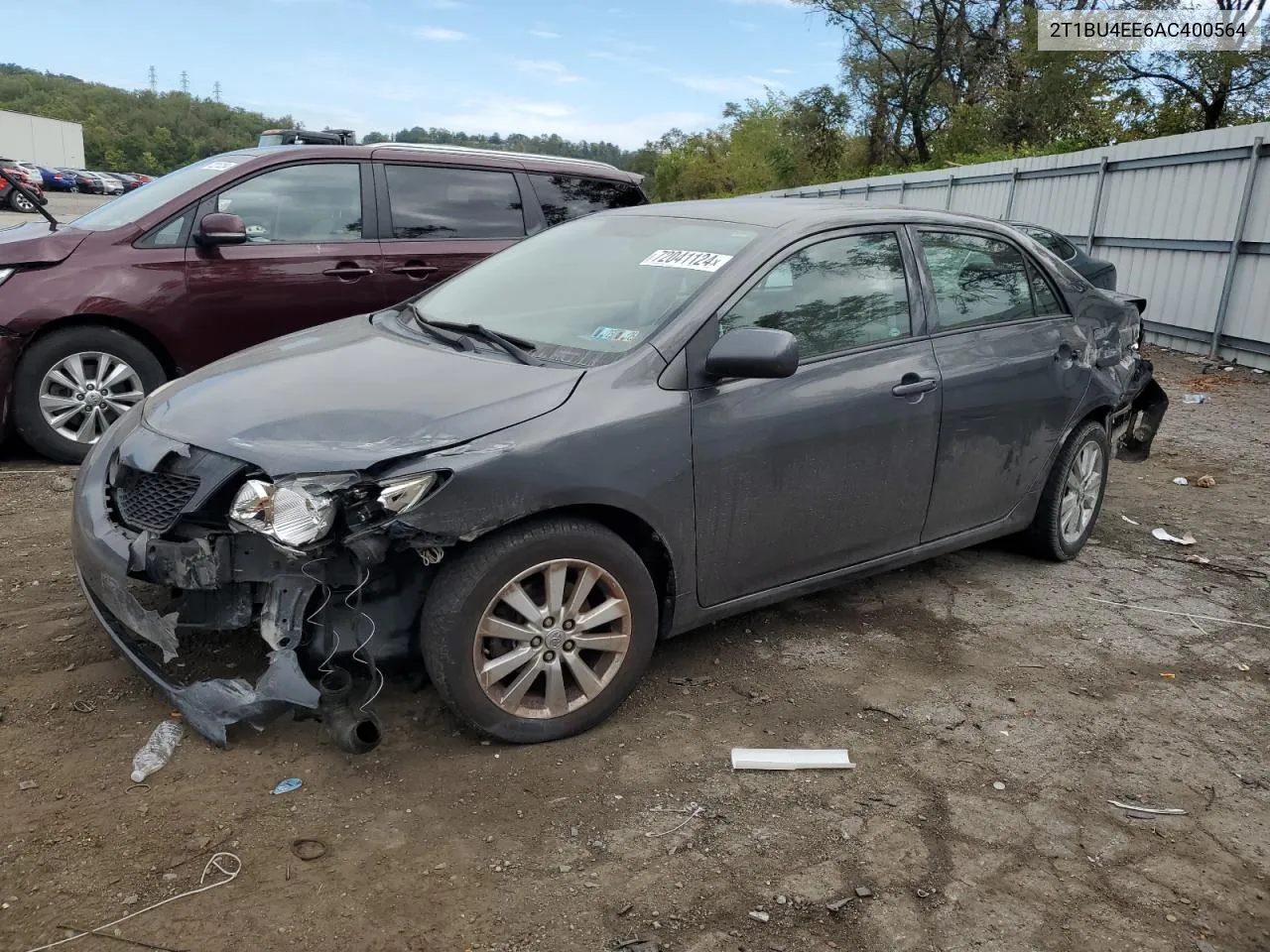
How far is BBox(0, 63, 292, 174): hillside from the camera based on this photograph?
9425cm

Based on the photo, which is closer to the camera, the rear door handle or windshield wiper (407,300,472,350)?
windshield wiper (407,300,472,350)

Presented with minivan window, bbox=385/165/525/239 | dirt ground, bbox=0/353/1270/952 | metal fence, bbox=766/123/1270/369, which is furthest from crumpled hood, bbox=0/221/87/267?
metal fence, bbox=766/123/1270/369

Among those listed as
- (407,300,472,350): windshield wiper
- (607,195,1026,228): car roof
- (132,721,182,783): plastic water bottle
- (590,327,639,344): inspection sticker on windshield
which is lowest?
(132,721,182,783): plastic water bottle

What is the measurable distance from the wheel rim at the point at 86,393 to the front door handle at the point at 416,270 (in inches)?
68.4

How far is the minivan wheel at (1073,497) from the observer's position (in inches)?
184

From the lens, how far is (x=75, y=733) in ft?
9.87

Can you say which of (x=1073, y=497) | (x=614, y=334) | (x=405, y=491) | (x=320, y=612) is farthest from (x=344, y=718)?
(x=1073, y=497)

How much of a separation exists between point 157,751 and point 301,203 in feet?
14.2

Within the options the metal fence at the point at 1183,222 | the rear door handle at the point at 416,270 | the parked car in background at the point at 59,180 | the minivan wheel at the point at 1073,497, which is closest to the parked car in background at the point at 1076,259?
the metal fence at the point at 1183,222

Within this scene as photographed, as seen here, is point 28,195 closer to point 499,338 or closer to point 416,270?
point 416,270

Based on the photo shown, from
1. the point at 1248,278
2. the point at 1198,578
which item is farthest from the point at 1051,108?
the point at 1198,578

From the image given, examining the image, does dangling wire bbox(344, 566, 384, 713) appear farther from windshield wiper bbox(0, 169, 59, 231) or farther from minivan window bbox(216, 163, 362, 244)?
windshield wiper bbox(0, 169, 59, 231)

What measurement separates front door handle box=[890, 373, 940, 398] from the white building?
3296 inches

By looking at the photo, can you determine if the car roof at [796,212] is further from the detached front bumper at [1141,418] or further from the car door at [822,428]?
the detached front bumper at [1141,418]
